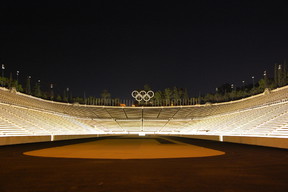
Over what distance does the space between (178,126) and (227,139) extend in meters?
37.9

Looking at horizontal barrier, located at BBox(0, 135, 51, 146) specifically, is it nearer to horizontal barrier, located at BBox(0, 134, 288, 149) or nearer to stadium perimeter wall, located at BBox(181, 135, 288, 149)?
horizontal barrier, located at BBox(0, 134, 288, 149)

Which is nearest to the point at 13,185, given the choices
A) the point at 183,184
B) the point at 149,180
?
the point at 149,180

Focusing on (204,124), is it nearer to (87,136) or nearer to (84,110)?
(87,136)

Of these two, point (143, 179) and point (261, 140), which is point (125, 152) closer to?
point (143, 179)

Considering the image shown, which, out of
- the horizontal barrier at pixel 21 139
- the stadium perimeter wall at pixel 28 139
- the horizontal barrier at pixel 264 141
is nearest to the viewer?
the horizontal barrier at pixel 264 141

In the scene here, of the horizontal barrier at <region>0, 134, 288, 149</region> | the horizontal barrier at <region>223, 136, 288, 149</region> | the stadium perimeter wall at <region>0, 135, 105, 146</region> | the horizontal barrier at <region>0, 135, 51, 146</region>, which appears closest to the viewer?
the horizontal barrier at <region>223, 136, 288, 149</region>

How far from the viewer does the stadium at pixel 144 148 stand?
10375 millimetres

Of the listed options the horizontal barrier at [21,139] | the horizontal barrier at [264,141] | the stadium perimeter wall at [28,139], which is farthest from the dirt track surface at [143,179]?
the stadium perimeter wall at [28,139]

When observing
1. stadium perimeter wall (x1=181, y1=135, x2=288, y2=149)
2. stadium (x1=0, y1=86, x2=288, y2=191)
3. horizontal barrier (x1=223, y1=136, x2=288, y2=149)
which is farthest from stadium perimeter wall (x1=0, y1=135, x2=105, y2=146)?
horizontal barrier (x1=223, y1=136, x2=288, y2=149)

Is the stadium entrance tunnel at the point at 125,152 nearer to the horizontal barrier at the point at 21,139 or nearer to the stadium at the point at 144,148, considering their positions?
the stadium at the point at 144,148

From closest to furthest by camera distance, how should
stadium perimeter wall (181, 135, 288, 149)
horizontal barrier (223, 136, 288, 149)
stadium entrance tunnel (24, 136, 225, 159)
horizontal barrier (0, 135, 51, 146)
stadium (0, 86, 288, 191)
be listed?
stadium (0, 86, 288, 191), stadium entrance tunnel (24, 136, 225, 159), horizontal barrier (223, 136, 288, 149), stadium perimeter wall (181, 135, 288, 149), horizontal barrier (0, 135, 51, 146)

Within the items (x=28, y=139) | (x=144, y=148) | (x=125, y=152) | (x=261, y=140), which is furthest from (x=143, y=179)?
(x=28, y=139)

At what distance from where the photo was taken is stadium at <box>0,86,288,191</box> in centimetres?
1038

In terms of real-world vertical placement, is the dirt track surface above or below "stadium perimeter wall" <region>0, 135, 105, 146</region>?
above
